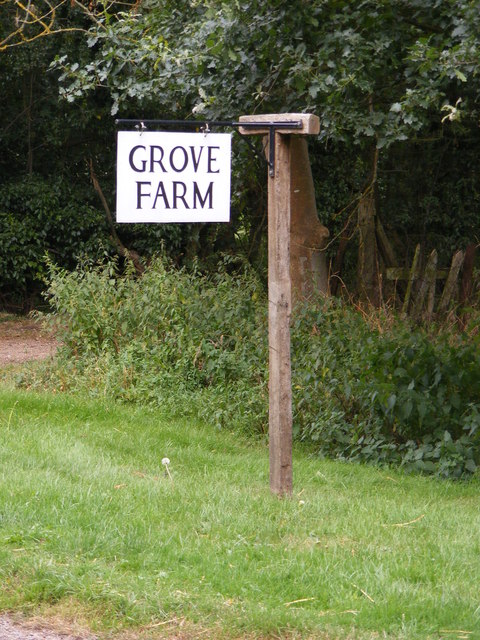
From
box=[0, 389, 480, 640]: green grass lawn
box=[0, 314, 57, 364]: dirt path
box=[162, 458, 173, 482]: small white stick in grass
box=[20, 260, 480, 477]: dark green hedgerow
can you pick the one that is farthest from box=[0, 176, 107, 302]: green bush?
box=[162, 458, 173, 482]: small white stick in grass

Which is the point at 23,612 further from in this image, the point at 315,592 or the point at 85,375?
the point at 85,375

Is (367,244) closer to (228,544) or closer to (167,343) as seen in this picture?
(167,343)

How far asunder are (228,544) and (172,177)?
2.40 m

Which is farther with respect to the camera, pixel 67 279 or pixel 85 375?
pixel 67 279

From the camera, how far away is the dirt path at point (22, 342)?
43.2 feet

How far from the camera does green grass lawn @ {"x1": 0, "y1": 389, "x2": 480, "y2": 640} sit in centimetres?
422

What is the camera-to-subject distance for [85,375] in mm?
10289

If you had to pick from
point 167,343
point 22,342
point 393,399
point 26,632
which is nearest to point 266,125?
point 393,399

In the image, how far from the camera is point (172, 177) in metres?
5.98

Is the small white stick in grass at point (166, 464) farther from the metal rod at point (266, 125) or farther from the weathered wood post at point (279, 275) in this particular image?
the metal rod at point (266, 125)

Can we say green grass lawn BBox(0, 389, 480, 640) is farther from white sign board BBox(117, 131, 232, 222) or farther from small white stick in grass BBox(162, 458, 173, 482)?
white sign board BBox(117, 131, 232, 222)

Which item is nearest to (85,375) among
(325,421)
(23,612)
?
(325,421)

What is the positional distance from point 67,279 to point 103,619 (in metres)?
7.62

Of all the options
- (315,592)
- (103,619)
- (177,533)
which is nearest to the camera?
(103,619)
